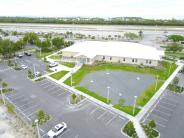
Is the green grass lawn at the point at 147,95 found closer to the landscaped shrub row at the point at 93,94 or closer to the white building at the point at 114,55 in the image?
the landscaped shrub row at the point at 93,94

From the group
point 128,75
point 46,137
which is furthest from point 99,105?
point 128,75

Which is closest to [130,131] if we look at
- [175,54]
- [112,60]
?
[112,60]

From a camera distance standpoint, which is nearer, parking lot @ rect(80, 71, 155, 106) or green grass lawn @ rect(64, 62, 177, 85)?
parking lot @ rect(80, 71, 155, 106)

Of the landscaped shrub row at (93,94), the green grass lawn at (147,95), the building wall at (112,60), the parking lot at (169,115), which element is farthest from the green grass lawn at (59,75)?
the parking lot at (169,115)

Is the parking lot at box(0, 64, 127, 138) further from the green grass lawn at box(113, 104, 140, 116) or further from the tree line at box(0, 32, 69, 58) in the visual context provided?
the tree line at box(0, 32, 69, 58)

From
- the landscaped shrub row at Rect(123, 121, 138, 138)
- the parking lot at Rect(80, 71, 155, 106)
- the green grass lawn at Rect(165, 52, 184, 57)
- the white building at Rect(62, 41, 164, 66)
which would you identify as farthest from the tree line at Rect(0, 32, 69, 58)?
the landscaped shrub row at Rect(123, 121, 138, 138)

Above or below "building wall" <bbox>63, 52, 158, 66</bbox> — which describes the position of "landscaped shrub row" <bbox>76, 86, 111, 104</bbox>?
below
